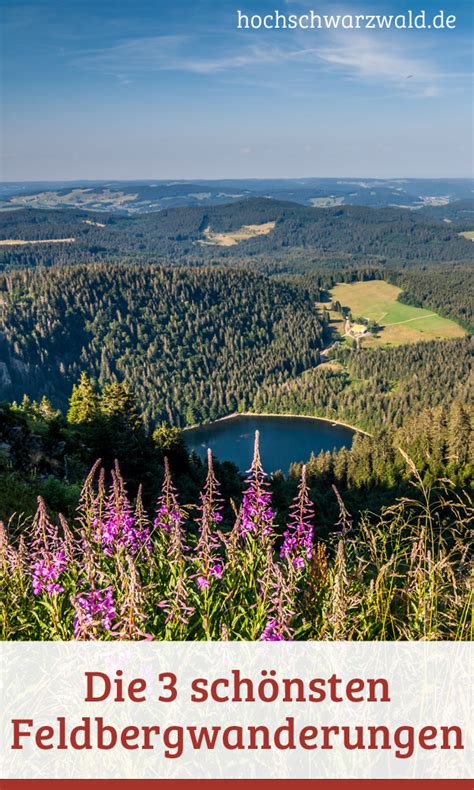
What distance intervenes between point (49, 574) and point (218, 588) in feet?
7.74

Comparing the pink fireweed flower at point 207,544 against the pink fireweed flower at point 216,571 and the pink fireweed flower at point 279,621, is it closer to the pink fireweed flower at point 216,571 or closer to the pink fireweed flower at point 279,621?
the pink fireweed flower at point 216,571

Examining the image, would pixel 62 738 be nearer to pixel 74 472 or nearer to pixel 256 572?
pixel 256 572

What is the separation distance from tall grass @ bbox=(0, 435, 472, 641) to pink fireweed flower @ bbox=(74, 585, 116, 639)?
0.02m

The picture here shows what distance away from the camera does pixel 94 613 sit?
610 cm

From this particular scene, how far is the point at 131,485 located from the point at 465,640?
96.1 feet

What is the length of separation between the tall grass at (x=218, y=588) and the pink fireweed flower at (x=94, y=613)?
16mm

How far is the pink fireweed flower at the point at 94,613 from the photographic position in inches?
227

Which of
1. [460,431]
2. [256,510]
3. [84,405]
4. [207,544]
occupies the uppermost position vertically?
[256,510]

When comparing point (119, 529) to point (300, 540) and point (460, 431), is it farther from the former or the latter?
A: point (460, 431)

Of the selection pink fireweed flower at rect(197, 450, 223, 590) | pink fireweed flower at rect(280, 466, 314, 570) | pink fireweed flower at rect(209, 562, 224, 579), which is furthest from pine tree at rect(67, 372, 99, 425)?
pink fireweed flower at rect(209, 562, 224, 579)

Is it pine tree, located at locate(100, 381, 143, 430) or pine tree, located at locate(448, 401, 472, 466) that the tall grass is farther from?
pine tree, located at locate(448, 401, 472, 466)

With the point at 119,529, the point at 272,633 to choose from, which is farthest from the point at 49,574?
the point at 272,633

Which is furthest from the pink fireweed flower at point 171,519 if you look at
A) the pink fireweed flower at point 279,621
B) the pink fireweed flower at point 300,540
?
the pink fireweed flower at point 300,540

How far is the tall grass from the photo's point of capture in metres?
6.13
